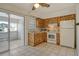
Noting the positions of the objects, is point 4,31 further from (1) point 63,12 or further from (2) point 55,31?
(1) point 63,12

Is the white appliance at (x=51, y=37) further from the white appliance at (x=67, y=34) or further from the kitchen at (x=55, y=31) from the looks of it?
the white appliance at (x=67, y=34)

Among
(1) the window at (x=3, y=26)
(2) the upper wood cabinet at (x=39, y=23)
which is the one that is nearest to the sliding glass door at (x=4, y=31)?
(1) the window at (x=3, y=26)

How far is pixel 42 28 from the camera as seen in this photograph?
480 centimetres

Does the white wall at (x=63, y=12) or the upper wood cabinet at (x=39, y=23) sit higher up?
the white wall at (x=63, y=12)

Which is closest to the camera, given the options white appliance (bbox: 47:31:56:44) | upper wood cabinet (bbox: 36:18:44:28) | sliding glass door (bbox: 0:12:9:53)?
sliding glass door (bbox: 0:12:9:53)

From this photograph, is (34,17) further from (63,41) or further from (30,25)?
(63,41)

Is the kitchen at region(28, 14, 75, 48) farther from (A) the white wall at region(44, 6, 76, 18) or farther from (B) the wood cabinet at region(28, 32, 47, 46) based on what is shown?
(A) the white wall at region(44, 6, 76, 18)

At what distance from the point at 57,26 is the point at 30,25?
4.84 ft

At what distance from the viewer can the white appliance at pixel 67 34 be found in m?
3.23

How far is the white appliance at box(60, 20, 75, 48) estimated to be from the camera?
3.23m

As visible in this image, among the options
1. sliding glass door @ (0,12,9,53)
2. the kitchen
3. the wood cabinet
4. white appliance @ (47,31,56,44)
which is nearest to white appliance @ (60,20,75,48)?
the kitchen

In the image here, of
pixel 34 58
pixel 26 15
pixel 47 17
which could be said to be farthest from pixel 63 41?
pixel 34 58

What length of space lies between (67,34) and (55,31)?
0.90m

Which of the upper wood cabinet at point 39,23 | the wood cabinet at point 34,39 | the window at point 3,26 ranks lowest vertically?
the wood cabinet at point 34,39
